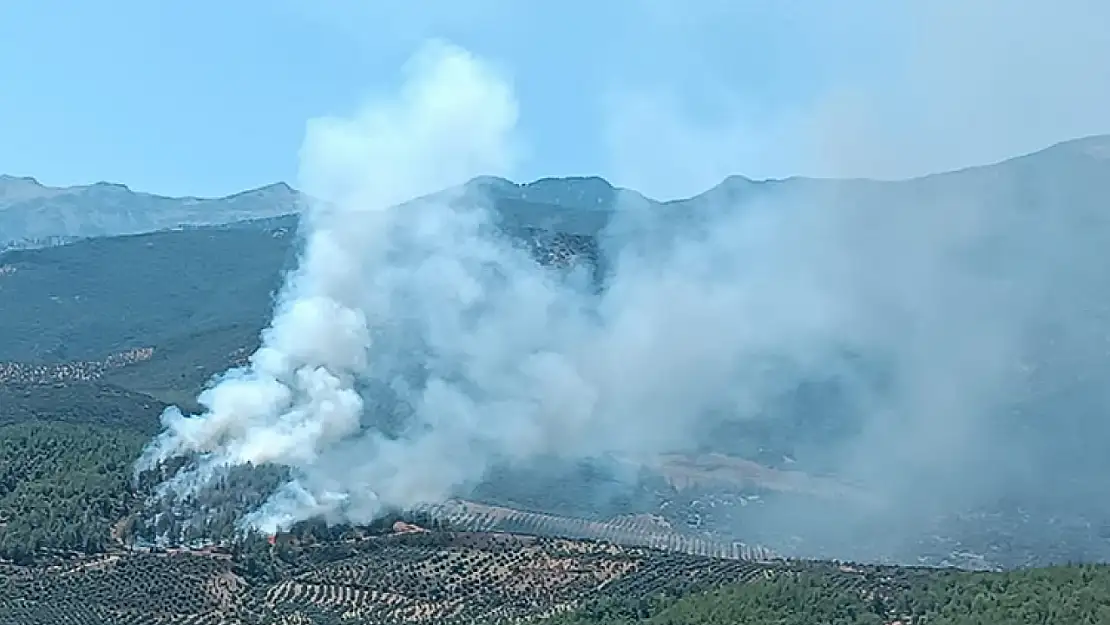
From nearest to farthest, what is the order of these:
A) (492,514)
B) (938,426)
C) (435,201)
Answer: (492,514), (938,426), (435,201)

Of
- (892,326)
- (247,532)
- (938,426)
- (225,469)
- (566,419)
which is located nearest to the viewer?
(247,532)

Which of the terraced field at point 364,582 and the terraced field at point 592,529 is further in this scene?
the terraced field at point 592,529

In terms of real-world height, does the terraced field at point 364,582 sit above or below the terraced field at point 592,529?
above

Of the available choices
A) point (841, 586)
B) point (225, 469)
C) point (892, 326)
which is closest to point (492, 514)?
point (225, 469)

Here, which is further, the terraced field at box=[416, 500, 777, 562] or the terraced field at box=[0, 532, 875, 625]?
the terraced field at box=[416, 500, 777, 562]

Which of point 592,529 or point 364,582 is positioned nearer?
point 364,582

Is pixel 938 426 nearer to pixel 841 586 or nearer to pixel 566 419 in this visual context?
pixel 566 419

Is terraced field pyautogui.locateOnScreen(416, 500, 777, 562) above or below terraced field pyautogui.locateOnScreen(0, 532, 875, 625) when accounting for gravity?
below

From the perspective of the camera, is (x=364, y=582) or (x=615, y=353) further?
(x=615, y=353)

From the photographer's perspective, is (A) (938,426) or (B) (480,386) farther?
(A) (938,426)

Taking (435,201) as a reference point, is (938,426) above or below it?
below

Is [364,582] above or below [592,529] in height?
above
